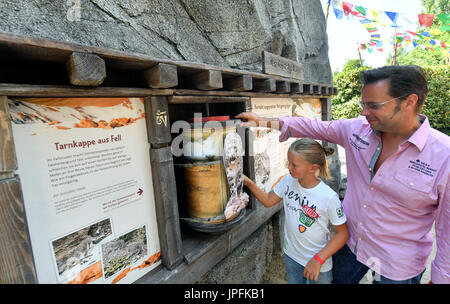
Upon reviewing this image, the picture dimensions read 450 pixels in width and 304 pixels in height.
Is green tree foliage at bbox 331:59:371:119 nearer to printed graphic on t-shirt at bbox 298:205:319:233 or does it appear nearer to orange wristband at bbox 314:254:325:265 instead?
printed graphic on t-shirt at bbox 298:205:319:233

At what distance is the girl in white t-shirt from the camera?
1.85 m

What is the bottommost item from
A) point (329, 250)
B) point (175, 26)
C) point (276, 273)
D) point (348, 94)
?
point (276, 273)

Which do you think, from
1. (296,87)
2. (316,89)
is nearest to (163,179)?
(296,87)

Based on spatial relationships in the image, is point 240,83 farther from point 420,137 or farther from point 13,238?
point 13,238

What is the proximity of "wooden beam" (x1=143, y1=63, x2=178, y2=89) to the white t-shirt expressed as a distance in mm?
1355

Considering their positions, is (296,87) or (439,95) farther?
(439,95)

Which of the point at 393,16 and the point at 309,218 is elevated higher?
the point at 393,16

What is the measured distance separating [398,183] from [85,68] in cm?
198

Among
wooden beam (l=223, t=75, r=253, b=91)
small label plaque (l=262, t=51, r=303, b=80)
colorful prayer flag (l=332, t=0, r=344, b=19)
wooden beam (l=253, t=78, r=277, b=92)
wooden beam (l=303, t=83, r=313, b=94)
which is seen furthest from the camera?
colorful prayer flag (l=332, t=0, r=344, b=19)

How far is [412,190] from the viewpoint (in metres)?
1.53

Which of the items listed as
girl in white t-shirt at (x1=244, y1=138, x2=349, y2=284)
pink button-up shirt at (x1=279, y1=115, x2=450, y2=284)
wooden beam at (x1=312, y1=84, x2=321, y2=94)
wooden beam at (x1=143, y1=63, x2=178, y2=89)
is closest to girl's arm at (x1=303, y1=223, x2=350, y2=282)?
girl in white t-shirt at (x1=244, y1=138, x2=349, y2=284)

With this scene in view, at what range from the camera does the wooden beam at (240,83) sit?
214 cm

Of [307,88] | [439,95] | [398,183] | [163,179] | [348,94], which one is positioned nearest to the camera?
[398,183]
